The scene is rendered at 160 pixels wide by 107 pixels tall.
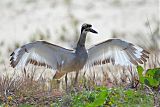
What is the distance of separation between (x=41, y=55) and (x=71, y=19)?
22.3ft

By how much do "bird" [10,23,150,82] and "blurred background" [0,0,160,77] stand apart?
4.45 m

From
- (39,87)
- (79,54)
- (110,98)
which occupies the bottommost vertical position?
(110,98)

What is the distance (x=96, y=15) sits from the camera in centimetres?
1828

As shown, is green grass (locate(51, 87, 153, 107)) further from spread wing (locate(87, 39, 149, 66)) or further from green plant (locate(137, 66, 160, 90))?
spread wing (locate(87, 39, 149, 66))

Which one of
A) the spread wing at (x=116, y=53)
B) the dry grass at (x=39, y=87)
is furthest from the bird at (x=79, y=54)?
the dry grass at (x=39, y=87)

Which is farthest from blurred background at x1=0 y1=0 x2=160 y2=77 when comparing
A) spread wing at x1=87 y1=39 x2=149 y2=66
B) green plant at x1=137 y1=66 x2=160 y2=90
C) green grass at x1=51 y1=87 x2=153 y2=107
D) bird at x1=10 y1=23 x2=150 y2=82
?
green grass at x1=51 y1=87 x2=153 y2=107

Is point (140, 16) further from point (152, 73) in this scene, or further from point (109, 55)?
point (152, 73)

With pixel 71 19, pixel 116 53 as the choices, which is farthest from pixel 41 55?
pixel 71 19

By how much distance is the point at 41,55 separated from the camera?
11.2 meters

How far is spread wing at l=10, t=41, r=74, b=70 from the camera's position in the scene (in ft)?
34.7

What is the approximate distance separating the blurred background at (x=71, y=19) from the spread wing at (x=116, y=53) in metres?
4.33

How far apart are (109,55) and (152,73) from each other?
2263 millimetres

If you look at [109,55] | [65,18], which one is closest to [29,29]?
[65,18]

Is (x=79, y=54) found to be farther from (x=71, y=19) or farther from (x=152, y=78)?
(x=71, y=19)
